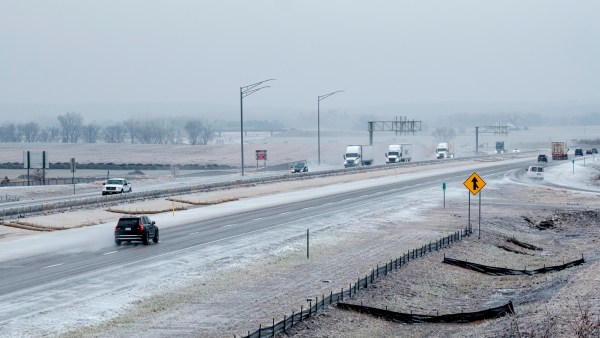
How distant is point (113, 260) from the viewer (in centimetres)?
3684

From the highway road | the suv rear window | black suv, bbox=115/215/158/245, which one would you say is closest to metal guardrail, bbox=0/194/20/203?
the highway road

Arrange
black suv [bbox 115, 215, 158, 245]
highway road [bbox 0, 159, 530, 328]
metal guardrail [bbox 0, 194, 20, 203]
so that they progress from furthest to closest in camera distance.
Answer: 1. metal guardrail [bbox 0, 194, 20, 203]
2. black suv [bbox 115, 215, 158, 245]
3. highway road [bbox 0, 159, 530, 328]

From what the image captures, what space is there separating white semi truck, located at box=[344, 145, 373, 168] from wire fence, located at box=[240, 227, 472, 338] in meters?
94.4

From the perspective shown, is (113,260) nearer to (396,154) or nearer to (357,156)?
(357,156)

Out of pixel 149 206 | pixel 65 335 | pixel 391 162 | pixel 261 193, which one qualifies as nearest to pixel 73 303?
pixel 65 335

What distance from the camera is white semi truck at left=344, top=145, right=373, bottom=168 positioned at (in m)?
138

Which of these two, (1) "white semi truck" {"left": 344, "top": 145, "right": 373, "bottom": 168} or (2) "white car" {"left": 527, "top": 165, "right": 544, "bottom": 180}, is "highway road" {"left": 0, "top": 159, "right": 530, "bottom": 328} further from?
(1) "white semi truck" {"left": 344, "top": 145, "right": 373, "bottom": 168}

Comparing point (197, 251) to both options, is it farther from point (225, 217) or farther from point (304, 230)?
point (225, 217)

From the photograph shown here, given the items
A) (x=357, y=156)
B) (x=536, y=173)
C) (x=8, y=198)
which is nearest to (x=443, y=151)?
(x=357, y=156)

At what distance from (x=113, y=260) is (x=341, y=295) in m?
12.5

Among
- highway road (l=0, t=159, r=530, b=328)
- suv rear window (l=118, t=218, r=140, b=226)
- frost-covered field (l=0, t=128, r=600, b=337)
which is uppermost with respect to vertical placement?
suv rear window (l=118, t=218, r=140, b=226)

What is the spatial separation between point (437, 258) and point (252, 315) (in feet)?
46.1

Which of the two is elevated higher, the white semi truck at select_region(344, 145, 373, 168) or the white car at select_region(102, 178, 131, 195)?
the white semi truck at select_region(344, 145, 373, 168)

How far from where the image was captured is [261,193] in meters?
80.6
